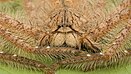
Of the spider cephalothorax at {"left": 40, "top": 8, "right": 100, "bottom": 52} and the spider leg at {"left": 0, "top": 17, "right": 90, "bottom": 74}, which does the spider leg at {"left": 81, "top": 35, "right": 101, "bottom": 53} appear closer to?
the spider cephalothorax at {"left": 40, "top": 8, "right": 100, "bottom": 52}

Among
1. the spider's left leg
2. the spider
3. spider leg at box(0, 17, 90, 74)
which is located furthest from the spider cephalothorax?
the spider's left leg

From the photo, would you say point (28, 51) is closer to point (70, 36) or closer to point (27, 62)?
point (27, 62)

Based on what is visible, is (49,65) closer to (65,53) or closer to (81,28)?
(65,53)

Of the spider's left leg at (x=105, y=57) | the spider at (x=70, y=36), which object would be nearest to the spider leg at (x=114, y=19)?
the spider at (x=70, y=36)

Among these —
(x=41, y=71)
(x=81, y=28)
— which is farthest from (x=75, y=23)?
(x=41, y=71)

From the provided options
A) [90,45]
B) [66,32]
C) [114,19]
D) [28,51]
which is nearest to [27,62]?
[28,51]
